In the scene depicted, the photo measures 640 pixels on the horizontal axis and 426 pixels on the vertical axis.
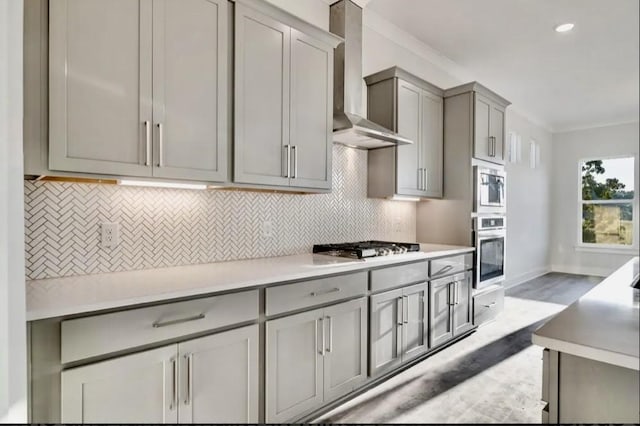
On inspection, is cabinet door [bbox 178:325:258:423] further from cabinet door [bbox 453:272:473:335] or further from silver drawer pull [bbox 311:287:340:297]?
cabinet door [bbox 453:272:473:335]

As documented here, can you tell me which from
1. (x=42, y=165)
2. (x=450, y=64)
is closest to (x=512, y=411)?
(x=42, y=165)

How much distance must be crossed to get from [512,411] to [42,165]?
2876 mm

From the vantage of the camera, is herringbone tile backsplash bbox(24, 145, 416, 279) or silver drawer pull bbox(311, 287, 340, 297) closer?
herringbone tile backsplash bbox(24, 145, 416, 279)

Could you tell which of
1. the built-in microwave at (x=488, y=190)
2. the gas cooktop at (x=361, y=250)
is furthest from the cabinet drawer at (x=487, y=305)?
the gas cooktop at (x=361, y=250)

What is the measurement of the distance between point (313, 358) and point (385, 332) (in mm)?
700

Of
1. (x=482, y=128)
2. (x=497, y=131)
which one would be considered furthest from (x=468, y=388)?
(x=497, y=131)

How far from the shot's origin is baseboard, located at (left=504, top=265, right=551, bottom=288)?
5782 mm

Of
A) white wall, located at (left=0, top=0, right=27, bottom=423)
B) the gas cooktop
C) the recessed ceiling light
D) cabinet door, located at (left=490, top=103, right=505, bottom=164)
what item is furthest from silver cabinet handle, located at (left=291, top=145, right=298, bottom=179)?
the recessed ceiling light

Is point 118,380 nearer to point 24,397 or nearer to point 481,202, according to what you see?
point 24,397

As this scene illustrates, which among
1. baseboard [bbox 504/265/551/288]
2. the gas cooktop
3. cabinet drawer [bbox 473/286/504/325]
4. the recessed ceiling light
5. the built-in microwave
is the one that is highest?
the recessed ceiling light

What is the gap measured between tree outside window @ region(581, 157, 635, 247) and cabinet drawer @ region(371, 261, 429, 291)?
6.26m

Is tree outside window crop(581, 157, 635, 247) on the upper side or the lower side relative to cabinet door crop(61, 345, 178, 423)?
upper

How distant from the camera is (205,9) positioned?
6.14ft

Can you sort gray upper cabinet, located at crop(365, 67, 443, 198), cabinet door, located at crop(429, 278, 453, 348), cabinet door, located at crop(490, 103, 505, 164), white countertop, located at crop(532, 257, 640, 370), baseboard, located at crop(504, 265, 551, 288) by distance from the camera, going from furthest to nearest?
baseboard, located at crop(504, 265, 551, 288)
cabinet door, located at crop(490, 103, 505, 164)
gray upper cabinet, located at crop(365, 67, 443, 198)
cabinet door, located at crop(429, 278, 453, 348)
white countertop, located at crop(532, 257, 640, 370)
